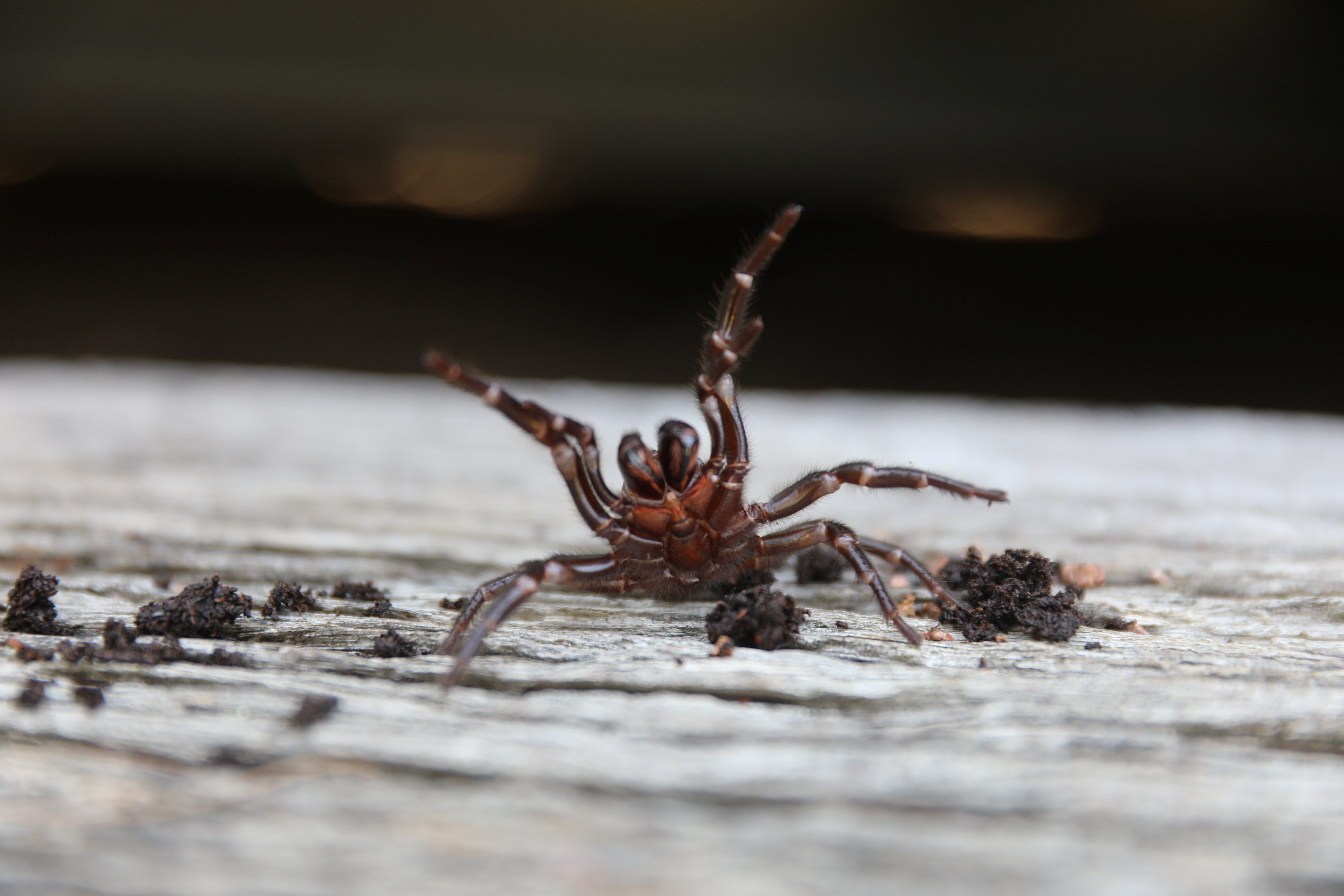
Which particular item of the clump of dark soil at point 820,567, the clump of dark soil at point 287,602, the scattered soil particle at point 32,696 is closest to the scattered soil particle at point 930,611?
the clump of dark soil at point 820,567

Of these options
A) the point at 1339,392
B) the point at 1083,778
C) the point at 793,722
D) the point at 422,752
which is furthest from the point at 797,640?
the point at 1339,392

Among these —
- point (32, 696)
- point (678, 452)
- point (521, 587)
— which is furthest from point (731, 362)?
point (32, 696)

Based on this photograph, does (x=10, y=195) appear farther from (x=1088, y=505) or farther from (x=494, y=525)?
(x=1088, y=505)

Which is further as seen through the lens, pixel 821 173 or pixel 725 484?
pixel 821 173

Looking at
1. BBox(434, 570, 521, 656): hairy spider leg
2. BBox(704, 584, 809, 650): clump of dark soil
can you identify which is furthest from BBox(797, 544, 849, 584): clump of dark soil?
BBox(434, 570, 521, 656): hairy spider leg

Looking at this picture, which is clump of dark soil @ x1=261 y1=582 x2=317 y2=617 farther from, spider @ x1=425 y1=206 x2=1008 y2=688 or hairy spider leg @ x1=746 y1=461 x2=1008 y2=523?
hairy spider leg @ x1=746 y1=461 x2=1008 y2=523

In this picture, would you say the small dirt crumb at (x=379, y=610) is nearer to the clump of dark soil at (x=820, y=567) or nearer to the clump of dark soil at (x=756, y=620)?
the clump of dark soil at (x=756, y=620)
